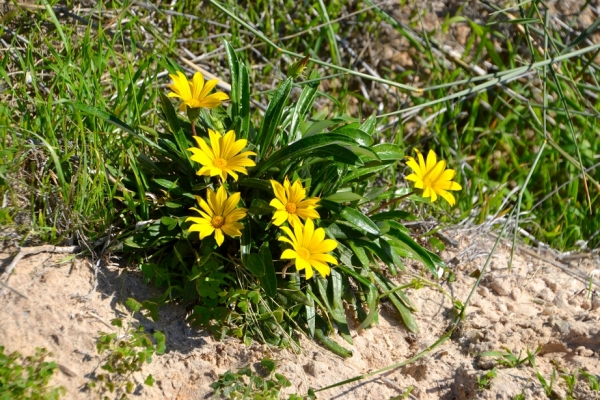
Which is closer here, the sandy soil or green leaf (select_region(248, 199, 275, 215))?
the sandy soil

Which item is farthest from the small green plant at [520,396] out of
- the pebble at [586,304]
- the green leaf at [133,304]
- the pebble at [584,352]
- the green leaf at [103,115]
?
the green leaf at [103,115]

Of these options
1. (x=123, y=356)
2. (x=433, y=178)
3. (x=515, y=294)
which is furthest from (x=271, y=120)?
(x=515, y=294)

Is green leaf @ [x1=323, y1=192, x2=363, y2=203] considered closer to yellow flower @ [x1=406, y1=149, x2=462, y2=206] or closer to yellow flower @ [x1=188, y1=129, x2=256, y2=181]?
yellow flower @ [x1=406, y1=149, x2=462, y2=206]

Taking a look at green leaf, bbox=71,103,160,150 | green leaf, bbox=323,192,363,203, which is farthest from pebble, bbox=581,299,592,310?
green leaf, bbox=71,103,160,150

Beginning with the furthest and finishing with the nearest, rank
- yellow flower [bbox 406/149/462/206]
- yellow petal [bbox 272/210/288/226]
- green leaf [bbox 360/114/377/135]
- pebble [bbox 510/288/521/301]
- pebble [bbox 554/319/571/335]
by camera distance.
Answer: pebble [bbox 510/288/521/301]
green leaf [bbox 360/114/377/135]
pebble [bbox 554/319/571/335]
yellow flower [bbox 406/149/462/206]
yellow petal [bbox 272/210/288/226]

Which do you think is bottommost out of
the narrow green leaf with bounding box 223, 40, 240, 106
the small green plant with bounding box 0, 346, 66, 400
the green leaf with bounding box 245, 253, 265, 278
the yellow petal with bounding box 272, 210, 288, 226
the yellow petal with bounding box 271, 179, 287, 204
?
the small green plant with bounding box 0, 346, 66, 400

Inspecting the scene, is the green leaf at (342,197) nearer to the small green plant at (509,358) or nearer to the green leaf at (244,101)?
the green leaf at (244,101)
